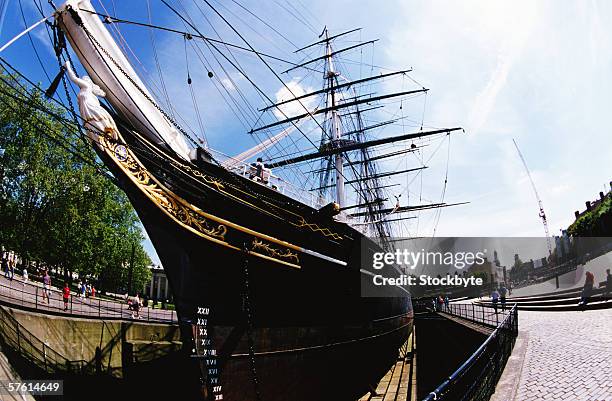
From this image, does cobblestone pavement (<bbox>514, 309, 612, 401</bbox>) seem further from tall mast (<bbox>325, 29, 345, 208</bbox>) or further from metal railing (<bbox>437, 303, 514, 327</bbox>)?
tall mast (<bbox>325, 29, 345, 208</bbox>)

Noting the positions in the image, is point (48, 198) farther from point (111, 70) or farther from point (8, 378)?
point (111, 70)

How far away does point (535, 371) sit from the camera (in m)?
4.95

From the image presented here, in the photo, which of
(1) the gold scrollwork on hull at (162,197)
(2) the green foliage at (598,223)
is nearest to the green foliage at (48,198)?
(1) the gold scrollwork on hull at (162,197)

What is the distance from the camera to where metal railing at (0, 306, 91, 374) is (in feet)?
23.7

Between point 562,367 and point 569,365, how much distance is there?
174 mm

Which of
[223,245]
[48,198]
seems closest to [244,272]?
[223,245]

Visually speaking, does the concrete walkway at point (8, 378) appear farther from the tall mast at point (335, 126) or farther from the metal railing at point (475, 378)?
the tall mast at point (335, 126)

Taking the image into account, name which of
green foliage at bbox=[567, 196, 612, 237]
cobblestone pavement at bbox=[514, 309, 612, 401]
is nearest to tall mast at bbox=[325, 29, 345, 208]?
cobblestone pavement at bbox=[514, 309, 612, 401]

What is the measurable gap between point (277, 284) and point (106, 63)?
14.5ft

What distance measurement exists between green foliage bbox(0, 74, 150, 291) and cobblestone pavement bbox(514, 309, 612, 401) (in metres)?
18.3

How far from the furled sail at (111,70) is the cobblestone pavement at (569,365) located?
6013 mm

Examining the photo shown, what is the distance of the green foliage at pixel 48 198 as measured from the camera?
18.4 m

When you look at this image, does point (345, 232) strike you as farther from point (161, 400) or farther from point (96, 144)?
point (161, 400)

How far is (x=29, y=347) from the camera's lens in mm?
7559
